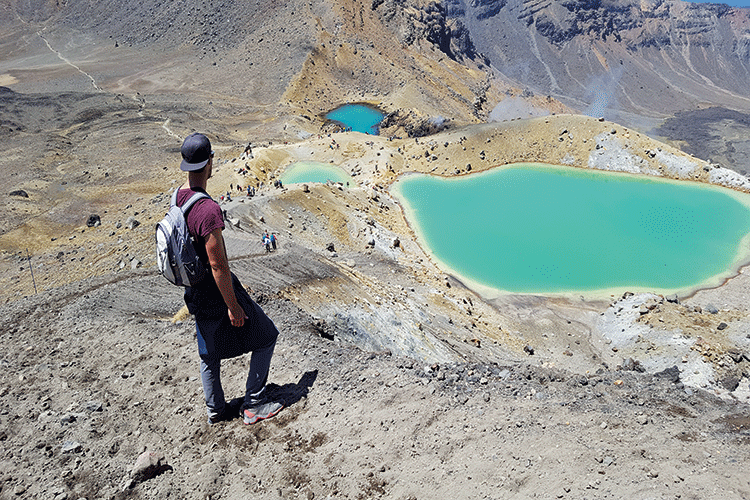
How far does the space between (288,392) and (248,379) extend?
1005 millimetres

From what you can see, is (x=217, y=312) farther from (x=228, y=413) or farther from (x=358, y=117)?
(x=358, y=117)

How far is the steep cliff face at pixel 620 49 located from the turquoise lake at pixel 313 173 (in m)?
92.4

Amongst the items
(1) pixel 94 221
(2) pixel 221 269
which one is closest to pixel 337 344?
(2) pixel 221 269

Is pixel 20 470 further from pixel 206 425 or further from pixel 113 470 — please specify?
pixel 206 425

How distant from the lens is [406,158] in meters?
38.7

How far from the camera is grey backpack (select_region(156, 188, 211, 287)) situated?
4566 millimetres

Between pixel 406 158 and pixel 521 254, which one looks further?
pixel 406 158

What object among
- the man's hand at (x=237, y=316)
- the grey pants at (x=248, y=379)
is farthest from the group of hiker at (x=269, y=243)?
the man's hand at (x=237, y=316)

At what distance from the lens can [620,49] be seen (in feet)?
464

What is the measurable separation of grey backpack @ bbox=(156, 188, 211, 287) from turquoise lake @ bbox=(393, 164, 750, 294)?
20.3 m

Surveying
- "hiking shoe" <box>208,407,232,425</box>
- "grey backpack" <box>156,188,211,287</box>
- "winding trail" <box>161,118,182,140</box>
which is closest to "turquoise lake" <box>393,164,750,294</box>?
"hiking shoe" <box>208,407,232,425</box>

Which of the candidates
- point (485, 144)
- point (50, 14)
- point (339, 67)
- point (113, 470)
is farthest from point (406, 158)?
point (50, 14)

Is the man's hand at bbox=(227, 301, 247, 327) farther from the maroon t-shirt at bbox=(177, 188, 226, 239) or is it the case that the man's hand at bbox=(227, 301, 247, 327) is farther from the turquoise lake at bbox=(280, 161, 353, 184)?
the turquoise lake at bbox=(280, 161, 353, 184)

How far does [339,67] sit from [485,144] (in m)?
32.8
